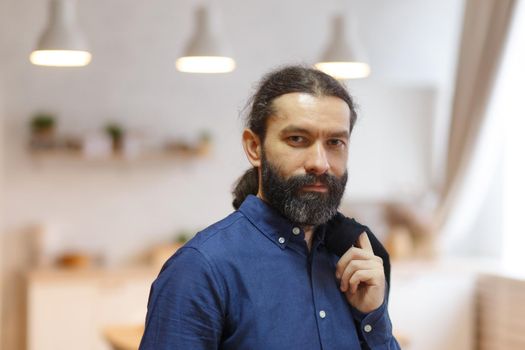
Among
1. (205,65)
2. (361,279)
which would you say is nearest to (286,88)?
(361,279)

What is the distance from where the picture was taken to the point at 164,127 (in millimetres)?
6941

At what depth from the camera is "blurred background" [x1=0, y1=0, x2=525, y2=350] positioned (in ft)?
20.6

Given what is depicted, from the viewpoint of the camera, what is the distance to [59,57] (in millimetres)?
4824

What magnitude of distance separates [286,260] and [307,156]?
0.23 metres

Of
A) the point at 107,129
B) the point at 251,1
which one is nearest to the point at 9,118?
the point at 107,129

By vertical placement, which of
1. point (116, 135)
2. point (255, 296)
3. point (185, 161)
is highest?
point (255, 296)

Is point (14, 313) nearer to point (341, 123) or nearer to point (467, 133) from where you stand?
point (467, 133)

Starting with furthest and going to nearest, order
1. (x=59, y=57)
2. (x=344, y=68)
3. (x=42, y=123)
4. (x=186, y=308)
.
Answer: (x=42, y=123) < (x=344, y=68) < (x=59, y=57) < (x=186, y=308)

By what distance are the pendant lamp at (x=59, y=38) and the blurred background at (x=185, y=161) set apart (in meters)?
1.84

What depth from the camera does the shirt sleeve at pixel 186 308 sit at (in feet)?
5.21

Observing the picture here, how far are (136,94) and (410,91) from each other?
98.0 inches

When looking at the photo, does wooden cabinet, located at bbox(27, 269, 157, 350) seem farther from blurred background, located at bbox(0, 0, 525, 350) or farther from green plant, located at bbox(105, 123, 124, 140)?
green plant, located at bbox(105, 123, 124, 140)

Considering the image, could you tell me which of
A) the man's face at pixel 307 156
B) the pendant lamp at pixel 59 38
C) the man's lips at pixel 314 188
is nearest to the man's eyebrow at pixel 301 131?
the man's face at pixel 307 156

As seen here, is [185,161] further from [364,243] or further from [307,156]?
[307,156]
